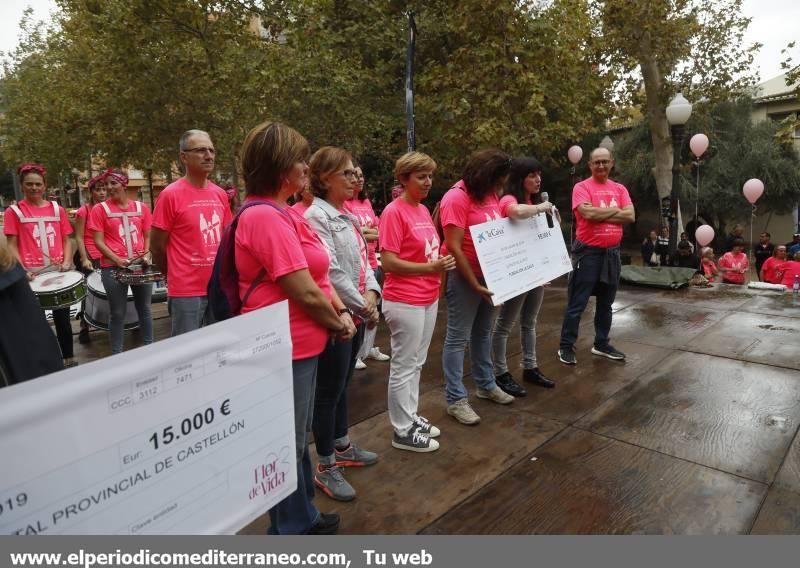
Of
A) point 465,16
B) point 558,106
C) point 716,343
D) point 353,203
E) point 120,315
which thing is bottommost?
point 716,343

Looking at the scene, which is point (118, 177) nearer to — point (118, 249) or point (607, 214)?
point (118, 249)

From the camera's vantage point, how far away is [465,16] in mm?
11875

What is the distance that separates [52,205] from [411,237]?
12.6 ft

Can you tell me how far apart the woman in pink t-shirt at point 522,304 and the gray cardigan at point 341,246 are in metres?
1.59

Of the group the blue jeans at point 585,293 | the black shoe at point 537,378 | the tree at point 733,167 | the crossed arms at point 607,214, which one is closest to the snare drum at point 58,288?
the black shoe at point 537,378

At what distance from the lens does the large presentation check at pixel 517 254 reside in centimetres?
362

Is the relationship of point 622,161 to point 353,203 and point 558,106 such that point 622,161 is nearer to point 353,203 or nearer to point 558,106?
point 558,106

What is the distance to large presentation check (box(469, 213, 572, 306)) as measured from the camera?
3619 millimetres

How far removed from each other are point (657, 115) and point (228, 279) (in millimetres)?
19182

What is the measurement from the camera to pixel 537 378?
4.39m

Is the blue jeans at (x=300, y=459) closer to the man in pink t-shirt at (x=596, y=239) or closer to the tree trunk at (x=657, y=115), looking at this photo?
the man in pink t-shirt at (x=596, y=239)

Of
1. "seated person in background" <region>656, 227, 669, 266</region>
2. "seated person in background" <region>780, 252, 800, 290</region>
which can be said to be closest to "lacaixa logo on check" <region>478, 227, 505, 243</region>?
"seated person in background" <region>780, 252, 800, 290</region>

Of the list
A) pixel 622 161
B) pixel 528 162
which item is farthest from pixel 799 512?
pixel 622 161

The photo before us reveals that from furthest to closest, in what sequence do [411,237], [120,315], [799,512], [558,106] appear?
[558,106] < [120,315] < [411,237] < [799,512]
